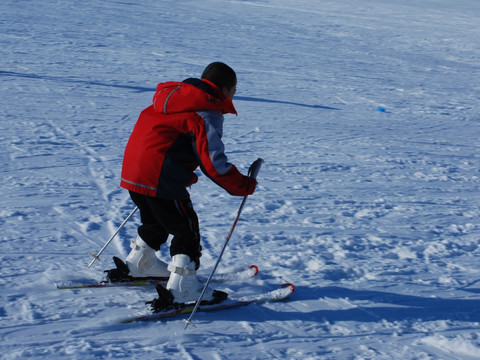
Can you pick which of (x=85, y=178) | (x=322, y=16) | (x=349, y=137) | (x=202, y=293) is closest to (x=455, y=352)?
(x=202, y=293)

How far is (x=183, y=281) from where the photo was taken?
2.97 m

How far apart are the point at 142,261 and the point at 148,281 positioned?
0.13 meters

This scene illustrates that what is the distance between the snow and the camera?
2.89 metres

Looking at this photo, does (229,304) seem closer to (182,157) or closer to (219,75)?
(182,157)

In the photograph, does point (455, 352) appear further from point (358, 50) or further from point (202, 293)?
point (358, 50)

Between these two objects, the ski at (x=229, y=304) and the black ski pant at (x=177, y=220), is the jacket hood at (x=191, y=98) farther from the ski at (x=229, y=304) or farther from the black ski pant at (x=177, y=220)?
the ski at (x=229, y=304)

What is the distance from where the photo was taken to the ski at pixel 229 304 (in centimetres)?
293

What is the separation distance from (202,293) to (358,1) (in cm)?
2643

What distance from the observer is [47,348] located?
262cm

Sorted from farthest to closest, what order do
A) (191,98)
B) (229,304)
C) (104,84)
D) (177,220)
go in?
(104,84)
(229,304)
(177,220)
(191,98)

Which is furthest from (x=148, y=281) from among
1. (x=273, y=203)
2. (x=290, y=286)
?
(x=273, y=203)

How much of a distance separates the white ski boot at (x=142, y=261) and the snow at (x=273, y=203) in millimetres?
107

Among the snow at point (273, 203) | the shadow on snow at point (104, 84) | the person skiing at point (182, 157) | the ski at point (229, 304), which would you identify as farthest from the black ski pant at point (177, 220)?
the shadow on snow at point (104, 84)

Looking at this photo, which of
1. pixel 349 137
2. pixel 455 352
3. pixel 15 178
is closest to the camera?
pixel 455 352
